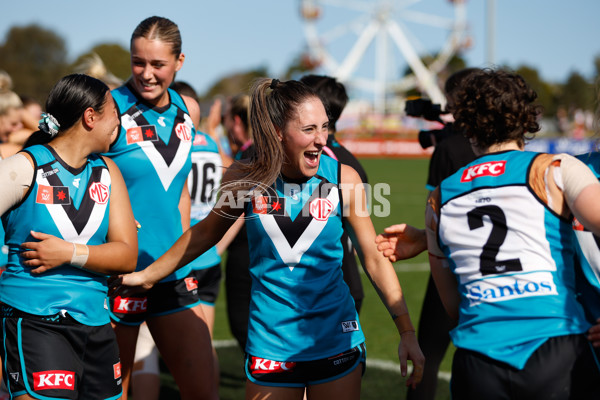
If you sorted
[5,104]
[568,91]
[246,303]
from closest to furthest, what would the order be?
[246,303] → [5,104] → [568,91]

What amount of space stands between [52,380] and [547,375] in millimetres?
2146

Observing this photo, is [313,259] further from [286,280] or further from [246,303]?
[246,303]

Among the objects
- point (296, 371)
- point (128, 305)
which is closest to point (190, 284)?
point (128, 305)

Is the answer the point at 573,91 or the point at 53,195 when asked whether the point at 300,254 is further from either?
the point at 573,91

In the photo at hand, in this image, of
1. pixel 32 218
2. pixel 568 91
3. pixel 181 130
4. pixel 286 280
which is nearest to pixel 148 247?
pixel 181 130

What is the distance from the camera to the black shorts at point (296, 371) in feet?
9.75

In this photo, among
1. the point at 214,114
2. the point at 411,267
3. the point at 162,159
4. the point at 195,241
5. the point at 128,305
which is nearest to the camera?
the point at 195,241

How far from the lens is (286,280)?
3033mm

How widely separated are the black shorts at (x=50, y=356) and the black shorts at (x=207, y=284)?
213cm

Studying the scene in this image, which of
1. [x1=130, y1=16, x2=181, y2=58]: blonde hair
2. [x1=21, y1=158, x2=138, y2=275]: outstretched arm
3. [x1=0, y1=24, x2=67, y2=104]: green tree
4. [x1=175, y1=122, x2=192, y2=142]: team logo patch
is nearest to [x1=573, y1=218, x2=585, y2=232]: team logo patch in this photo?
[x1=21, y1=158, x2=138, y2=275]: outstretched arm

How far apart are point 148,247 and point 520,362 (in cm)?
243

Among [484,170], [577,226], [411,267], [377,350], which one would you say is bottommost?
[411,267]

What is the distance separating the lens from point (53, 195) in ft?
9.89

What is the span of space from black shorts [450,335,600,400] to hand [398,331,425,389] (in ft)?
1.46
